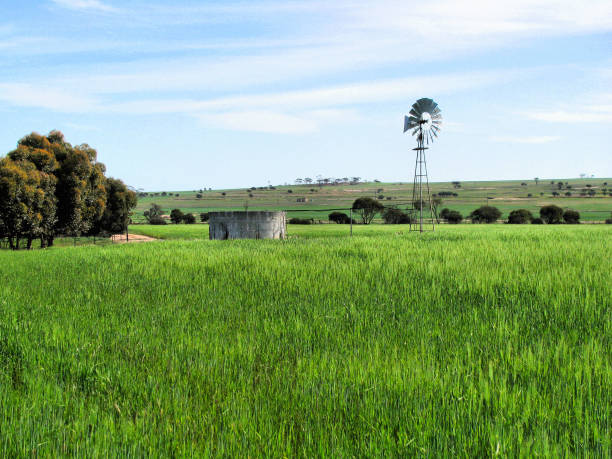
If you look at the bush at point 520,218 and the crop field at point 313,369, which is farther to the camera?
the bush at point 520,218

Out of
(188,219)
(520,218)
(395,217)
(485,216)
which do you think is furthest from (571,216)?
(188,219)

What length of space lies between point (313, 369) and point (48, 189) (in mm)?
33017

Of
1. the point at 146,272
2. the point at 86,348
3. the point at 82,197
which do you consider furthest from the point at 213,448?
the point at 82,197

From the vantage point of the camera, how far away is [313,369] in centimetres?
407

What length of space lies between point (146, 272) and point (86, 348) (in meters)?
6.15

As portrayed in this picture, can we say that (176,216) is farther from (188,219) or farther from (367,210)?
(367,210)

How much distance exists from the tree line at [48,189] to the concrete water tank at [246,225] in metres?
13.1

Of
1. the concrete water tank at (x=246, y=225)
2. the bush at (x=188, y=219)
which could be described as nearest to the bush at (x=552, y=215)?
the concrete water tank at (x=246, y=225)

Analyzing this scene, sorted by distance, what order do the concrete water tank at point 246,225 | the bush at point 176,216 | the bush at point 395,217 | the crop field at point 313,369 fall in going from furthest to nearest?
the bush at point 176,216 → the bush at point 395,217 → the concrete water tank at point 246,225 → the crop field at point 313,369

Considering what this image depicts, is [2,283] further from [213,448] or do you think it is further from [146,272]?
[213,448]

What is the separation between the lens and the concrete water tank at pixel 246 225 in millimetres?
26031

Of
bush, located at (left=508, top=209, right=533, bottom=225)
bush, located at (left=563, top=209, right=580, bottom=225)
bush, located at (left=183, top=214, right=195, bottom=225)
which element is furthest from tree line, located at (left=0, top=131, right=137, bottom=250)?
bush, located at (left=563, top=209, right=580, bottom=225)

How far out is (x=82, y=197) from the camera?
34.0 m

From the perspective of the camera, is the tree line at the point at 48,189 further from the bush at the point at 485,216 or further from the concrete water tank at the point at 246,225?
the bush at the point at 485,216
